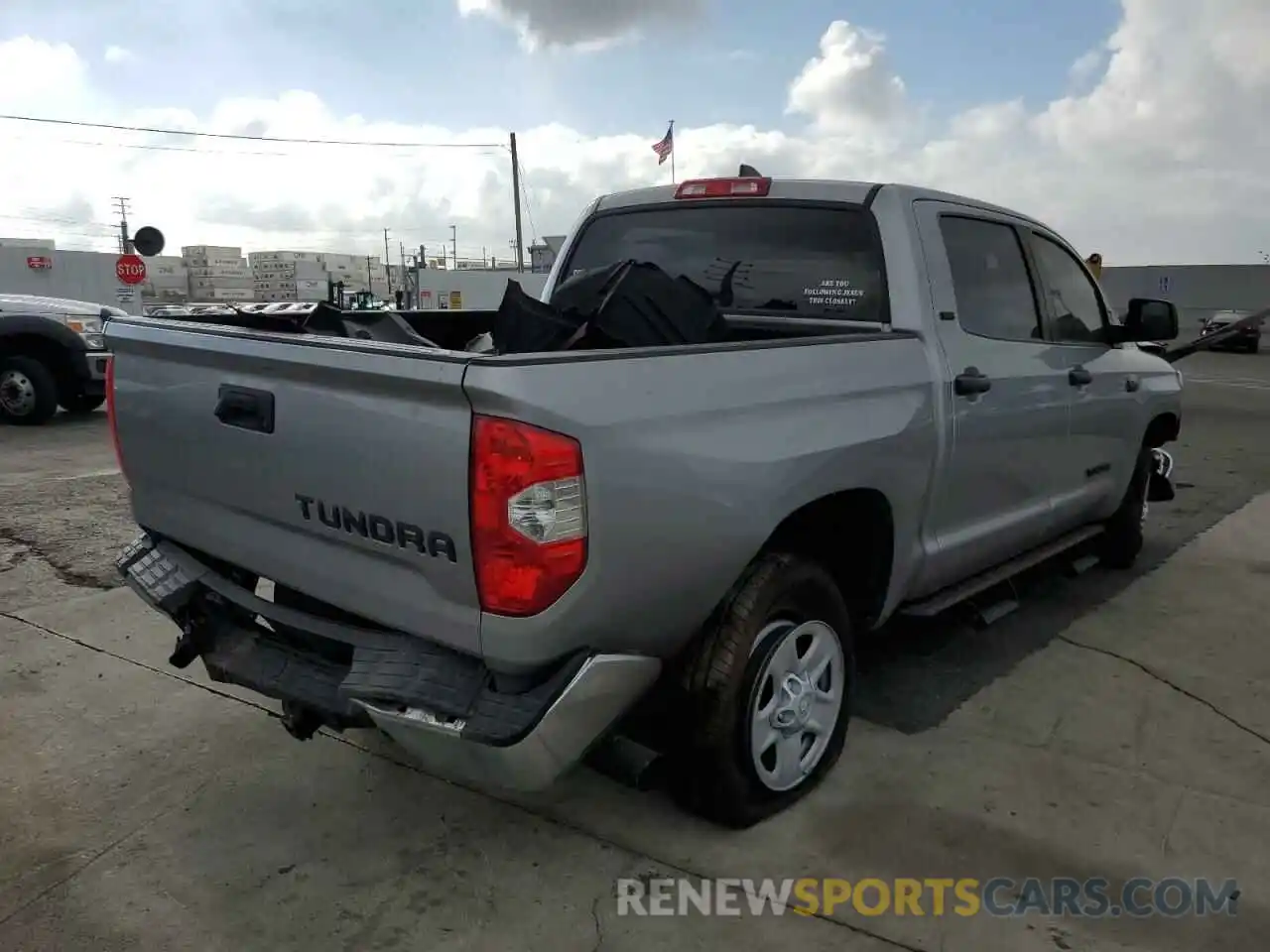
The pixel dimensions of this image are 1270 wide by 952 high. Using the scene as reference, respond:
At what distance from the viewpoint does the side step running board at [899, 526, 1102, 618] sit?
3.69 m

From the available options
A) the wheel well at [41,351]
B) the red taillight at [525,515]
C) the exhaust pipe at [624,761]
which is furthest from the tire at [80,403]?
the red taillight at [525,515]

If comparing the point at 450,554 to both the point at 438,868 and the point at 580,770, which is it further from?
the point at 580,770

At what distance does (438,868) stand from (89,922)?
34.5 inches

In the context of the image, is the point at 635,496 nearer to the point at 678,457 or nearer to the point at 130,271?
the point at 678,457

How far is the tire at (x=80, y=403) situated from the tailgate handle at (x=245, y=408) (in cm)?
994

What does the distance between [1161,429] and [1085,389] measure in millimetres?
1470

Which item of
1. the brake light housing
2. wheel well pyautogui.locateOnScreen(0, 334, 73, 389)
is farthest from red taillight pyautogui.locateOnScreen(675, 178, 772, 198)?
wheel well pyautogui.locateOnScreen(0, 334, 73, 389)

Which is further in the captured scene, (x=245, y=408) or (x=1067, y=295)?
(x=1067, y=295)

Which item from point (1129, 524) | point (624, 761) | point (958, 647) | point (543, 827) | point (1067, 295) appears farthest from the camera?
point (1129, 524)

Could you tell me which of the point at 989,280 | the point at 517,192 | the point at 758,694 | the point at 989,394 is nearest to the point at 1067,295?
the point at 989,280

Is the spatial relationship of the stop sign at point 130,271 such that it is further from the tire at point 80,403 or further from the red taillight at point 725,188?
the red taillight at point 725,188

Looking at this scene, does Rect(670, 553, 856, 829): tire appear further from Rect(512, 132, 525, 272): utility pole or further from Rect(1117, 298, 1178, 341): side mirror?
Rect(512, 132, 525, 272): utility pole

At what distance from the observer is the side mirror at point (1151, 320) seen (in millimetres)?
4785

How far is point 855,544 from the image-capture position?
341 cm
